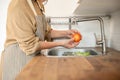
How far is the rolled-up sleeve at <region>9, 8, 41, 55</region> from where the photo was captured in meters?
1.14

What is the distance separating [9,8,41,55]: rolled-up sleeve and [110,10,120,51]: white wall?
75 centimetres

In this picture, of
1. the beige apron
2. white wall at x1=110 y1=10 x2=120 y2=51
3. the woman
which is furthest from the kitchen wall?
the beige apron

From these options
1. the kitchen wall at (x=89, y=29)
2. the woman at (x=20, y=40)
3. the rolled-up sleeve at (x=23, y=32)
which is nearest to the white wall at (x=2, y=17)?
the kitchen wall at (x=89, y=29)

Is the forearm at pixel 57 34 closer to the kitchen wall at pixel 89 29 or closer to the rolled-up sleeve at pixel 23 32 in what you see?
the kitchen wall at pixel 89 29

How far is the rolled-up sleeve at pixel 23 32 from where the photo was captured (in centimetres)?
114

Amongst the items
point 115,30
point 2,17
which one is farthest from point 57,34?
point 2,17

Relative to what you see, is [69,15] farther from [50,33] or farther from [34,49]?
[34,49]

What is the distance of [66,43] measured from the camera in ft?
4.18

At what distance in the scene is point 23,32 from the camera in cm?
114

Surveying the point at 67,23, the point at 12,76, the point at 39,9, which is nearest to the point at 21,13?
the point at 39,9

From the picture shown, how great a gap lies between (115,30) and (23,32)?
90 cm

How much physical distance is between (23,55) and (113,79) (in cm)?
72

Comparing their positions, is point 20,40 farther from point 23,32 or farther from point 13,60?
point 13,60

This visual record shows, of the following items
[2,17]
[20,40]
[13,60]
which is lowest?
[13,60]
